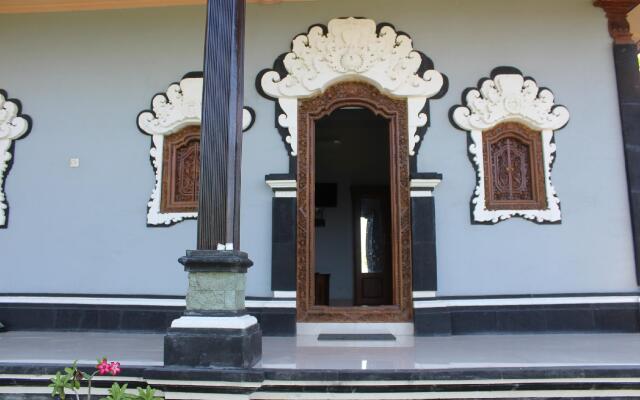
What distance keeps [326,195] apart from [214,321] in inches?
208

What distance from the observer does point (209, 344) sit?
2.74 metres

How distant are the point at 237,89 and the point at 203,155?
0.47 m

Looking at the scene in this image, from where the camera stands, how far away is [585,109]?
4562mm

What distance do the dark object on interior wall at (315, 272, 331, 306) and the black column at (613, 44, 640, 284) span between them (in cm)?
373

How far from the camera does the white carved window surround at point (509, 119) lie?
4414 mm

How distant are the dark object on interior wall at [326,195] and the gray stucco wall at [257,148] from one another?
348cm

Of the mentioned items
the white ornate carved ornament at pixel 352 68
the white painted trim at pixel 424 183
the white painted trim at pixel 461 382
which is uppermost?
the white ornate carved ornament at pixel 352 68

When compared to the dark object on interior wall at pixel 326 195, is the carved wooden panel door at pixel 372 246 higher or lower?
lower

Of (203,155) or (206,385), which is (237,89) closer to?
(203,155)

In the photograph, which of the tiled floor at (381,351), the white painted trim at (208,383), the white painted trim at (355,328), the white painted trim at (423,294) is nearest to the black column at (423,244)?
the white painted trim at (423,294)

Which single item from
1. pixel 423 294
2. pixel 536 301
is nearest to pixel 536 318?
pixel 536 301

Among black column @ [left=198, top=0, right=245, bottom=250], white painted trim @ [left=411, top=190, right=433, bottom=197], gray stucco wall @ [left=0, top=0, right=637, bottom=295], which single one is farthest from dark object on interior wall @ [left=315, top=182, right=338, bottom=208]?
black column @ [left=198, top=0, right=245, bottom=250]

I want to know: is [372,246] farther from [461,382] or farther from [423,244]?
[461,382]

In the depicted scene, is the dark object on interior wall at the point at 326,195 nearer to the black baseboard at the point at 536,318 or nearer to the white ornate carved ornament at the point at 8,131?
the black baseboard at the point at 536,318
